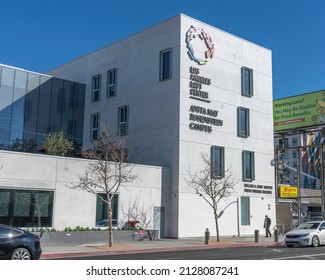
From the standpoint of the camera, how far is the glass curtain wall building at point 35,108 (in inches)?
1441

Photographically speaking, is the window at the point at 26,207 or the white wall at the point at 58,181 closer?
the window at the point at 26,207

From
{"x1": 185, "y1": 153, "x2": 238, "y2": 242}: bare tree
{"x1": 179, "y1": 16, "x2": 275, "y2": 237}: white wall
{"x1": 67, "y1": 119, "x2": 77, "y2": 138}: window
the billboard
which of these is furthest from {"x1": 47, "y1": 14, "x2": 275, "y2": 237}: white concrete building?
the billboard

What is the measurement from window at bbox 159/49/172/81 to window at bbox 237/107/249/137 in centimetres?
715

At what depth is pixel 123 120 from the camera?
37.9m

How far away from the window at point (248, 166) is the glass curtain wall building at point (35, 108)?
1547 cm

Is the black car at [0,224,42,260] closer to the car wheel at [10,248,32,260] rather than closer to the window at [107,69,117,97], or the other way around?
the car wheel at [10,248,32,260]

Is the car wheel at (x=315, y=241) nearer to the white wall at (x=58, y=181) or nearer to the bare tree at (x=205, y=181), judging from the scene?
the bare tree at (x=205, y=181)

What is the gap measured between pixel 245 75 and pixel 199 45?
232 inches

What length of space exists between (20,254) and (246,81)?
28.3 meters

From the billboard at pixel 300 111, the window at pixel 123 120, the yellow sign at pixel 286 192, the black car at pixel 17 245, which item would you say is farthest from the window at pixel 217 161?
the black car at pixel 17 245

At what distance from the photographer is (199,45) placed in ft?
115

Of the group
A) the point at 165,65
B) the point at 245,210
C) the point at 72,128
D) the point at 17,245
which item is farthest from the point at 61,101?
the point at 17,245

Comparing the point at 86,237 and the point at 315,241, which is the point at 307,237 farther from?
the point at 86,237
